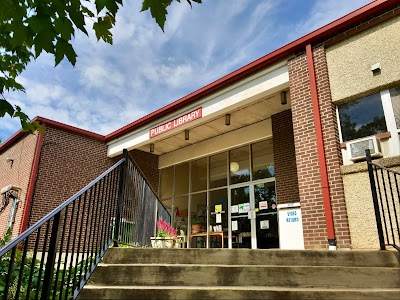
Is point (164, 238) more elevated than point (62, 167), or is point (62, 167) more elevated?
point (62, 167)

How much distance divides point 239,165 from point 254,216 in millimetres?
2062

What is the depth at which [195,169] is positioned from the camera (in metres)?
13.5

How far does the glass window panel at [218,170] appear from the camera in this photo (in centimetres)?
1224

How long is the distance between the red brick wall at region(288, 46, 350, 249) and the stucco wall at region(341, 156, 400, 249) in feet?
0.37

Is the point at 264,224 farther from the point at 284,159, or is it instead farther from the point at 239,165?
the point at 239,165

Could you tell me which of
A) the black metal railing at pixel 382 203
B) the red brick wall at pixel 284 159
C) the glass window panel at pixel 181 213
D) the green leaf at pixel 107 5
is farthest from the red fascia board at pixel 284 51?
the green leaf at pixel 107 5

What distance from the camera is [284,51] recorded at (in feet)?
24.8

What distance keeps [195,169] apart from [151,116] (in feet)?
10.9

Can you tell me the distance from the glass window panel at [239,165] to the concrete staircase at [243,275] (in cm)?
761

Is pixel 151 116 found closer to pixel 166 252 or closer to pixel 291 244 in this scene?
pixel 291 244

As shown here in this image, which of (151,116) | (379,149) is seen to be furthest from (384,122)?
(151,116)

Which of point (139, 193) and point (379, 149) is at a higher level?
point (379, 149)

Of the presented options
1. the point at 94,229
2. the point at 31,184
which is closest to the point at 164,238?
the point at 94,229

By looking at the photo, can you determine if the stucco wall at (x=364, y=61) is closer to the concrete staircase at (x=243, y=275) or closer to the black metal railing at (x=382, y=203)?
the black metal railing at (x=382, y=203)
